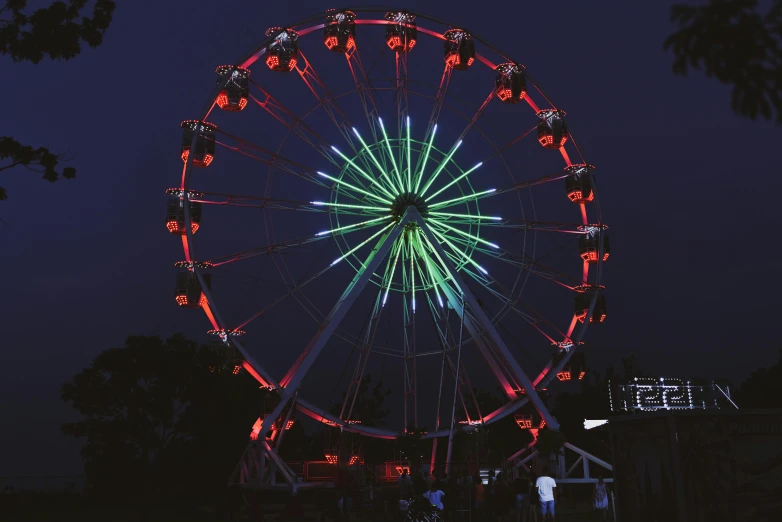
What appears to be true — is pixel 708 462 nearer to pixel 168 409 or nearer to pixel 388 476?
pixel 388 476

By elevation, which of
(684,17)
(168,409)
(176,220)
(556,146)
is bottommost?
(684,17)

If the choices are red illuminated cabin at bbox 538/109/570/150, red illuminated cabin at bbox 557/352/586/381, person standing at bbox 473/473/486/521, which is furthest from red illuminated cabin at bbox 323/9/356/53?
person standing at bbox 473/473/486/521

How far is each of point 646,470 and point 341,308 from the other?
17330 mm

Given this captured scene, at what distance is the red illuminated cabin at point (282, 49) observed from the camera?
2898cm

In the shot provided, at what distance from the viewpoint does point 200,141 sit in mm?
28250

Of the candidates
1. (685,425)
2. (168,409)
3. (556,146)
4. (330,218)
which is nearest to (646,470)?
(685,425)

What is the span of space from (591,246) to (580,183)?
8.42ft

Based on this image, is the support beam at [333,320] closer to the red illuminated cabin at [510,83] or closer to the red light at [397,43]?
the red light at [397,43]

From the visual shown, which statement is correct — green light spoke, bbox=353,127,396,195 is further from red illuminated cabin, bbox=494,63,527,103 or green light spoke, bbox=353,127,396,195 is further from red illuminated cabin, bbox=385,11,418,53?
red illuminated cabin, bbox=494,63,527,103

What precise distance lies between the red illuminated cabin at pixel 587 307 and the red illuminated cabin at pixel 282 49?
47.9 feet

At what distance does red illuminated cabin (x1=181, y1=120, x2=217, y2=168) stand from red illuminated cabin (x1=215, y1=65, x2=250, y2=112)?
1.01 metres

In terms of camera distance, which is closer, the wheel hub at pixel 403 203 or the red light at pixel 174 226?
the red light at pixel 174 226

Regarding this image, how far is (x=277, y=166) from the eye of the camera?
28.1 metres

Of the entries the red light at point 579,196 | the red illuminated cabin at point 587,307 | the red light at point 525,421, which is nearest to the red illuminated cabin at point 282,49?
the red light at point 579,196
